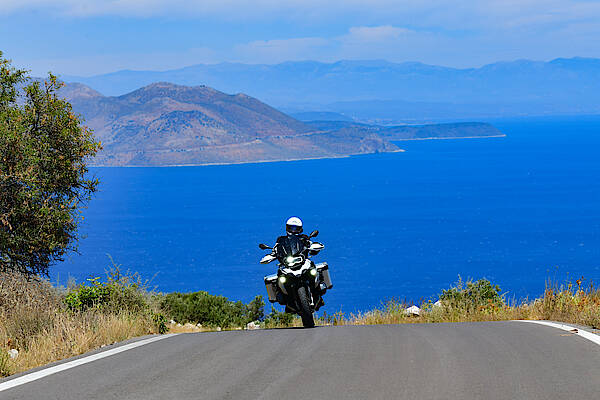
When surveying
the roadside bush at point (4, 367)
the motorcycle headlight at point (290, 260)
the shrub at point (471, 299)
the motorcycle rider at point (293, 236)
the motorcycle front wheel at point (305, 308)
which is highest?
the motorcycle rider at point (293, 236)

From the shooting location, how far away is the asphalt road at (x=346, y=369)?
16.5 feet

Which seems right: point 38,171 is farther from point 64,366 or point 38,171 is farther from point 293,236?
point 64,366

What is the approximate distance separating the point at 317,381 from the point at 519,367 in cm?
174

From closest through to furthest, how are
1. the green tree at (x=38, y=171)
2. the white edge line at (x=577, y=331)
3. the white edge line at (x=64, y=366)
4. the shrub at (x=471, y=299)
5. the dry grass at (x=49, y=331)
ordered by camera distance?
the white edge line at (x=64, y=366) → the dry grass at (x=49, y=331) → the white edge line at (x=577, y=331) → the shrub at (x=471, y=299) → the green tree at (x=38, y=171)

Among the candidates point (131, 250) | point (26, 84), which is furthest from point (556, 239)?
point (26, 84)

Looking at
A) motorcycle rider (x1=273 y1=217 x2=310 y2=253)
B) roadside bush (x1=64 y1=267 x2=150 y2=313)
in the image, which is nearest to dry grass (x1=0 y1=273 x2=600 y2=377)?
roadside bush (x1=64 y1=267 x2=150 y2=313)

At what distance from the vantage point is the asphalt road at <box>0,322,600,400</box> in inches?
197

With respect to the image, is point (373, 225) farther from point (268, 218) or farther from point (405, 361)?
point (405, 361)

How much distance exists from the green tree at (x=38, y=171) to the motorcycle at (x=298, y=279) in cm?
844

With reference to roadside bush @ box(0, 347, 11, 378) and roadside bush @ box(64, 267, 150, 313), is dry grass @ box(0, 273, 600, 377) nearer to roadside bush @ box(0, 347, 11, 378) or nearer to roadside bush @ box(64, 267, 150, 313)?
roadside bush @ box(0, 347, 11, 378)

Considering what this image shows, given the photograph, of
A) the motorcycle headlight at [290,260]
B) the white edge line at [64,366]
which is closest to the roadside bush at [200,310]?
the motorcycle headlight at [290,260]

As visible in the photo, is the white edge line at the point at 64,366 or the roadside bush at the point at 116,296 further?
the roadside bush at the point at 116,296

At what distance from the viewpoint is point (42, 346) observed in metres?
7.30

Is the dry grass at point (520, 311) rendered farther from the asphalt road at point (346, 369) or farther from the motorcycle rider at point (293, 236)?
the motorcycle rider at point (293, 236)
